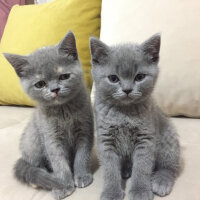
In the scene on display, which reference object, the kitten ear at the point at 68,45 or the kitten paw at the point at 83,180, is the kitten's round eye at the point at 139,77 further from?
the kitten paw at the point at 83,180

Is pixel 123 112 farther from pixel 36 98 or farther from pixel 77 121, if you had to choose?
pixel 36 98

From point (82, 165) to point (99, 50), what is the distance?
18.4 inches

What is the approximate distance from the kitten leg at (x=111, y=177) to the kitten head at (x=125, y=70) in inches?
8.5

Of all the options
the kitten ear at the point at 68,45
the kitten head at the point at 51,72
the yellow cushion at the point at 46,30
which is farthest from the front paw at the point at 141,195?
the yellow cushion at the point at 46,30

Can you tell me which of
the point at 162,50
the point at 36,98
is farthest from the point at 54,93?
the point at 162,50

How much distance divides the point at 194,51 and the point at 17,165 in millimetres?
1033

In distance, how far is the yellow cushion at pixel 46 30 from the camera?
1.67m

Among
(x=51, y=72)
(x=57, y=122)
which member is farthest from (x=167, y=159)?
(x=51, y=72)

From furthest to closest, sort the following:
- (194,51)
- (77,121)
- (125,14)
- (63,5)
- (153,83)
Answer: (63,5), (125,14), (194,51), (77,121), (153,83)

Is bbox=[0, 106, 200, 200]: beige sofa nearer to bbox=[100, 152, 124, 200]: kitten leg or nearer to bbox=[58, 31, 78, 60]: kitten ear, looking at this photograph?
bbox=[100, 152, 124, 200]: kitten leg

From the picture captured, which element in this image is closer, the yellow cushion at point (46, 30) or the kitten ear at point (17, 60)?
the kitten ear at point (17, 60)

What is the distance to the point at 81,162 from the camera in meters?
1.05

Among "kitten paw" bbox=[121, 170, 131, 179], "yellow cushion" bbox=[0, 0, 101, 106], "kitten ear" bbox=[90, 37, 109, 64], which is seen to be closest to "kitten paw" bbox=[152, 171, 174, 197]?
"kitten paw" bbox=[121, 170, 131, 179]

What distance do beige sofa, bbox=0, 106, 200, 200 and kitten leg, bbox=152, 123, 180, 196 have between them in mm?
38
